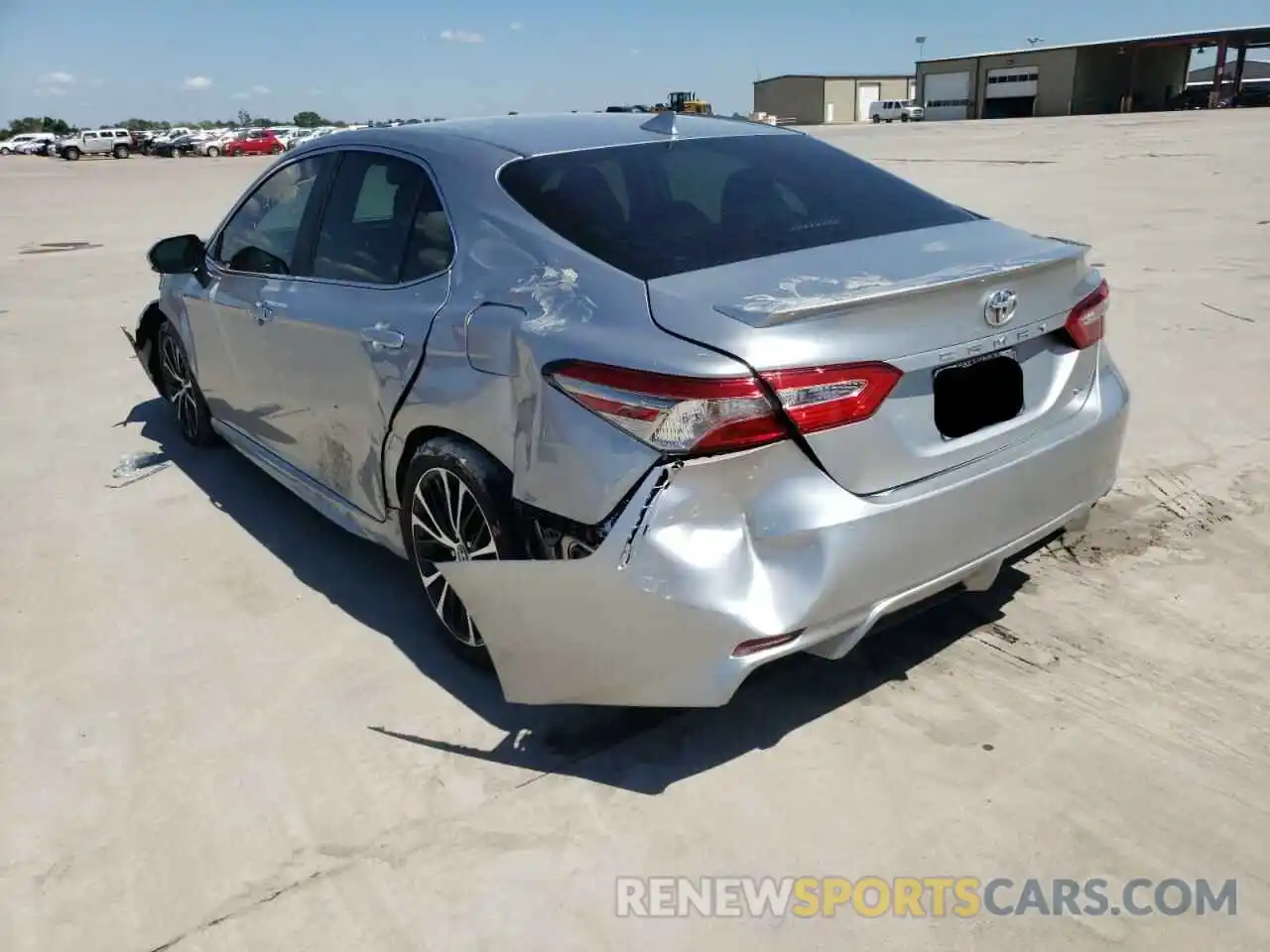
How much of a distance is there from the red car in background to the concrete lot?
60645 mm

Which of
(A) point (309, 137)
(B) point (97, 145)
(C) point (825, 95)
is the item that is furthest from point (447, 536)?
(C) point (825, 95)

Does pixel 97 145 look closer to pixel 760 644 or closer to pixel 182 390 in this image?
pixel 182 390

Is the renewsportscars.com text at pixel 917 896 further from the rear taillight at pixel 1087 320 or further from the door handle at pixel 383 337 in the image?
the door handle at pixel 383 337

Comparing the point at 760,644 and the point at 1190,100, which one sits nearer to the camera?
the point at 760,644

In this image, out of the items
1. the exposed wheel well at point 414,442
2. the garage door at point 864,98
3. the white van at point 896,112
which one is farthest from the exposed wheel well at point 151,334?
the garage door at point 864,98

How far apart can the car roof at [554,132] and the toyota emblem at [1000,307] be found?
1.39 meters

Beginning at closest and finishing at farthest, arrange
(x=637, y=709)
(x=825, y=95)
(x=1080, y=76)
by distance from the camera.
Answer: (x=637, y=709) < (x=1080, y=76) < (x=825, y=95)

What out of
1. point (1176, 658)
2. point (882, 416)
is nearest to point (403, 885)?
point (882, 416)

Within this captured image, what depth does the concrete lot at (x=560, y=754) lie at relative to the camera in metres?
2.39

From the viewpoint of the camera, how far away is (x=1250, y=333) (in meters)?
6.61

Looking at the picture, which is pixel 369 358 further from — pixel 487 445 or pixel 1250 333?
pixel 1250 333

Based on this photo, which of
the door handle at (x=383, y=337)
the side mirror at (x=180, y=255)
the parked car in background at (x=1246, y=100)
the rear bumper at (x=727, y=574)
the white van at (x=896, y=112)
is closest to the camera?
the rear bumper at (x=727, y=574)

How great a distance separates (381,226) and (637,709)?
1.84m

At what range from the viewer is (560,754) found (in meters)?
2.92
